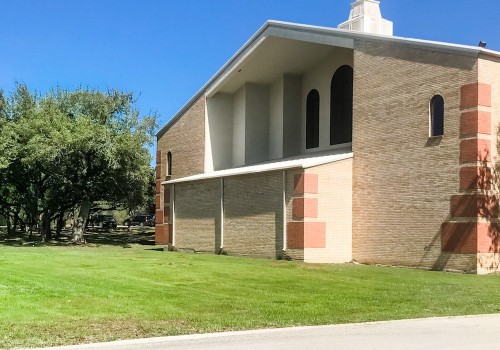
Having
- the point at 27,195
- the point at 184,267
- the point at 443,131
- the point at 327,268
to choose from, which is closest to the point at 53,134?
the point at 27,195

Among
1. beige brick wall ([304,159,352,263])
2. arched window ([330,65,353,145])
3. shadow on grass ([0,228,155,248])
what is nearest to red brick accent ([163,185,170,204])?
shadow on grass ([0,228,155,248])

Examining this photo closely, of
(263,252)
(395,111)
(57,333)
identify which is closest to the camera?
(57,333)

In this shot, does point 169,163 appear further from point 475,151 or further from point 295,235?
point 475,151

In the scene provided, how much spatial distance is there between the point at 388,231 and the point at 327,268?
11.6ft

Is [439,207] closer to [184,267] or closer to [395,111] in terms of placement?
[395,111]

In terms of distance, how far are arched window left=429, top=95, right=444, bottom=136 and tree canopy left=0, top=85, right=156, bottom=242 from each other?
19.3m

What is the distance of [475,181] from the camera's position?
19.6 meters

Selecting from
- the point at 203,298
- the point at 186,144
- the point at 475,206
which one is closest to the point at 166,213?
the point at 186,144

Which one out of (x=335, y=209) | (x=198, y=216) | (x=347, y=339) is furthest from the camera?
(x=198, y=216)

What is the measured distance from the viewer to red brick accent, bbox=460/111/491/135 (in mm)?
19578

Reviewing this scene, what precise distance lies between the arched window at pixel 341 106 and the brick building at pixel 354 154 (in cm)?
6

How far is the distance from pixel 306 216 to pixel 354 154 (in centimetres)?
332

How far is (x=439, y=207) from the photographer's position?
2078 cm

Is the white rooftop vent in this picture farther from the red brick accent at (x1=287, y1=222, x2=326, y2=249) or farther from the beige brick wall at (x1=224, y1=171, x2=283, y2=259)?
the red brick accent at (x1=287, y1=222, x2=326, y2=249)
